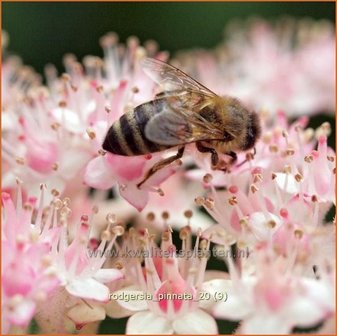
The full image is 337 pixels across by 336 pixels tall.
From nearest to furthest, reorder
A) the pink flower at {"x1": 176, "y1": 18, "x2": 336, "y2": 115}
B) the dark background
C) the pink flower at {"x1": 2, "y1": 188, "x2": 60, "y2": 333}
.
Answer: the pink flower at {"x1": 2, "y1": 188, "x2": 60, "y2": 333} < the pink flower at {"x1": 176, "y1": 18, "x2": 336, "y2": 115} < the dark background

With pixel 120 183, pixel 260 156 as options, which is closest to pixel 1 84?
pixel 120 183

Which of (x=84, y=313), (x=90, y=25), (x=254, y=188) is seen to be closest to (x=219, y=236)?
(x=254, y=188)

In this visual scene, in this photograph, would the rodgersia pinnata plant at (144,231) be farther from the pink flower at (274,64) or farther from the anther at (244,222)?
the pink flower at (274,64)

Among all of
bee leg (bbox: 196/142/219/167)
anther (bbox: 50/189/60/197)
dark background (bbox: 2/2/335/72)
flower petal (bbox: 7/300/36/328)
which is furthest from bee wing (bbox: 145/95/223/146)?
dark background (bbox: 2/2/335/72)

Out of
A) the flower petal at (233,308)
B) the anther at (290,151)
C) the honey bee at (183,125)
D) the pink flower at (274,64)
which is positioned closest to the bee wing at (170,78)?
the honey bee at (183,125)

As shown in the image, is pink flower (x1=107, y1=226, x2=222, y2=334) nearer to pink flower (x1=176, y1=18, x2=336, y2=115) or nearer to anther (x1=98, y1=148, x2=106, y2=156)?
anther (x1=98, y1=148, x2=106, y2=156)

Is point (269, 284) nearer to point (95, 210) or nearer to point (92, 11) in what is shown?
point (95, 210)

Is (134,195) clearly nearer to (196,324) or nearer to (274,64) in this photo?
(196,324)
